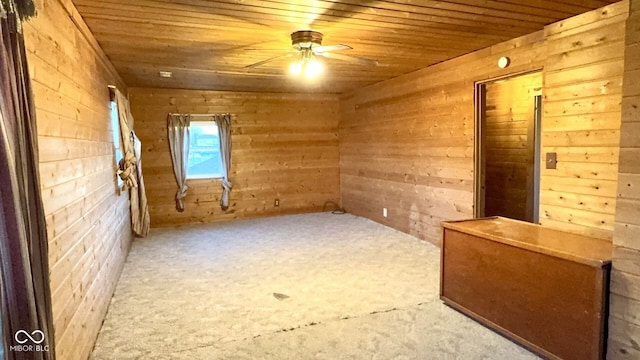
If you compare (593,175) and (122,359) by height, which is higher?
(593,175)

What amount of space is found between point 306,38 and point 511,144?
362 cm

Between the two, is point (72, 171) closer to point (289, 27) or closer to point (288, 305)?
point (288, 305)

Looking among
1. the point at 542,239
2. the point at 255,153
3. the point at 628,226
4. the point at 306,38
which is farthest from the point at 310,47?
the point at 255,153

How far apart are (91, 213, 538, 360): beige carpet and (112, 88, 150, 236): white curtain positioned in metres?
0.43

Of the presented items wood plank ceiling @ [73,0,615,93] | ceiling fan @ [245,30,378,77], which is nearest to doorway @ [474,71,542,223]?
wood plank ceiling @ [73,0,615,93]

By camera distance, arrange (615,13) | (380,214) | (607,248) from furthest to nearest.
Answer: (380,214), (615,13), (607,248)

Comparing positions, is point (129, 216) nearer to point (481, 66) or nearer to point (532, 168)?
point (481, 66)

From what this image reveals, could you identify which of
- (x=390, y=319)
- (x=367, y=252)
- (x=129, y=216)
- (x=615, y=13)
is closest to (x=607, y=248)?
(x=390, y=319)

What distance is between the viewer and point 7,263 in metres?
1.25

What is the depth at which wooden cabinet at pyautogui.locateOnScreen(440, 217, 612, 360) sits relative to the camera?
2.11m

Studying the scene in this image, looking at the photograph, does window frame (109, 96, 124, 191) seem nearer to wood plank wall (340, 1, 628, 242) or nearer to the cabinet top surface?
the cabinet top surface

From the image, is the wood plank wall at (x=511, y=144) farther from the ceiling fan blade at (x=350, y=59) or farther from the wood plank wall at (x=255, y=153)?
the wood plank wall at (x=255, y=153)

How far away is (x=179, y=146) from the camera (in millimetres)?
6355

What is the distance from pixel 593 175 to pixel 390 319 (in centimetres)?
187
